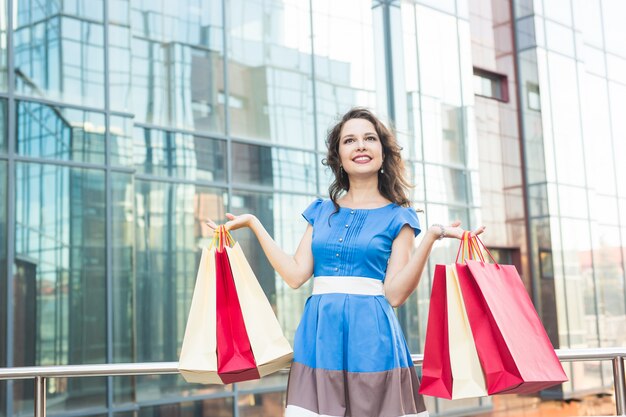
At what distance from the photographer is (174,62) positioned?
9273 millimetres

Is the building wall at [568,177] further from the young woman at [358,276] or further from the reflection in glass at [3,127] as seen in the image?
the young woman at [358,276]

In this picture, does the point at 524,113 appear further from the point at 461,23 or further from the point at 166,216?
the point at 166,216

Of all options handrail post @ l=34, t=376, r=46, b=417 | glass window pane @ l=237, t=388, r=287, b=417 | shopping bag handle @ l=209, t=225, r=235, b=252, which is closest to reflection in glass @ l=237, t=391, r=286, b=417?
glass window pane @ l=237, t=388, r=287, b=417

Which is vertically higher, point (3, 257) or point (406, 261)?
point (3, 257)

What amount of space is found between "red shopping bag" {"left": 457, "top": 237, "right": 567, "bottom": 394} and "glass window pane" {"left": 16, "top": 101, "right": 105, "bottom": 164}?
635cm

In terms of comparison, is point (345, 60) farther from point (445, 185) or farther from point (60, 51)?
point (60, 51)

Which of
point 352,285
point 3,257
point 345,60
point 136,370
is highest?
point 345,60

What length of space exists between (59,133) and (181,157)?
178cm

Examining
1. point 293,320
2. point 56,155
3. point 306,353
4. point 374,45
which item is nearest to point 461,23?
point 374,45

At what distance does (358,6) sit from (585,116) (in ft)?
25.6

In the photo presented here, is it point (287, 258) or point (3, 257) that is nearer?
point (287, 258)

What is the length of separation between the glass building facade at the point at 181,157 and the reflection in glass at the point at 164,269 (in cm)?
2

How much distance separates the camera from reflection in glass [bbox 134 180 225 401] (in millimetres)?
8594

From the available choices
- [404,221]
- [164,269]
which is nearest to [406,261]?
[404,221]
